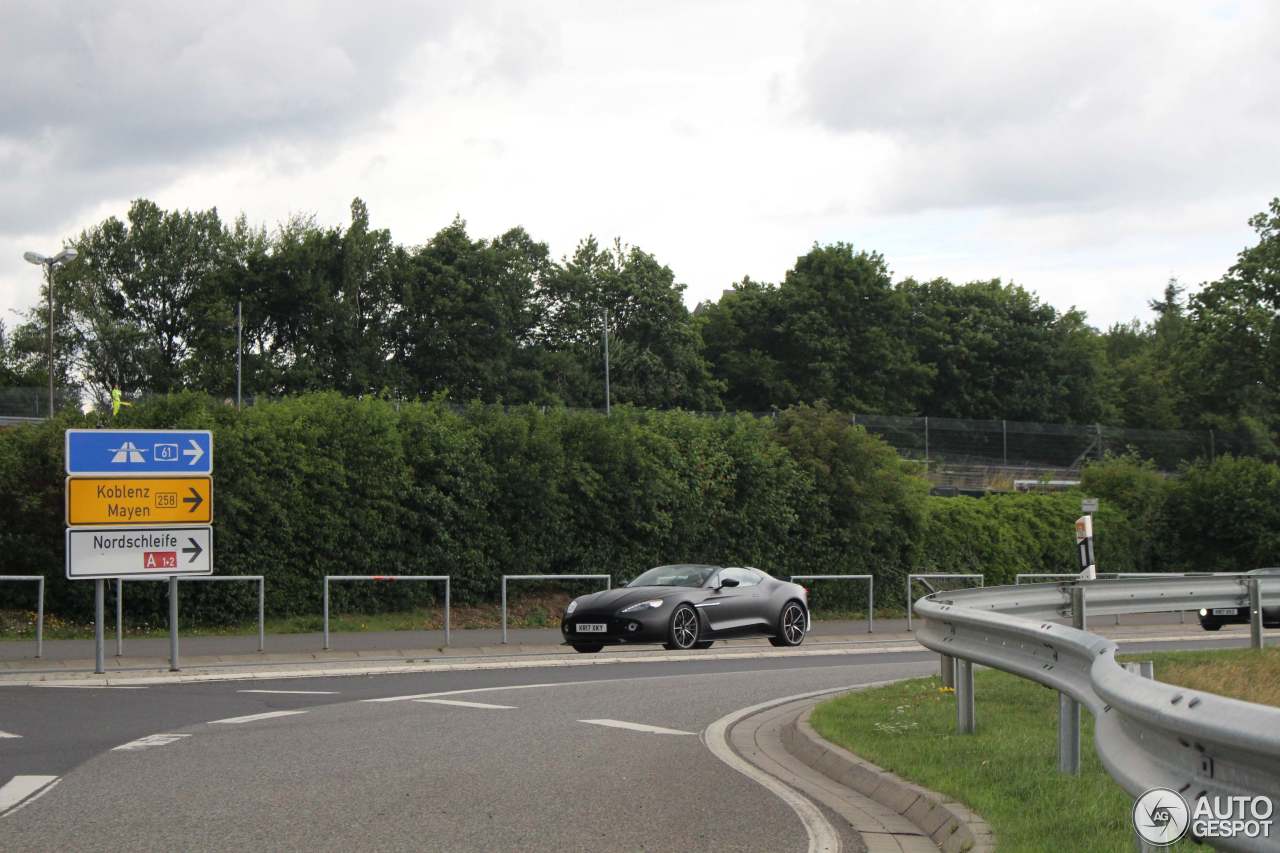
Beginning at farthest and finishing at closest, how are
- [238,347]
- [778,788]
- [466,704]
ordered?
[238,347] < [466,704] < [778,788]

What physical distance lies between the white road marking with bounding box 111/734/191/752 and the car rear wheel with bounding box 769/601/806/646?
1359 centimetres

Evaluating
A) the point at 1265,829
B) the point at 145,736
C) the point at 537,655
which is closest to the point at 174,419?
the point at 537,655

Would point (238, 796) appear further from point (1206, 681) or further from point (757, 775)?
point (1206, 681)

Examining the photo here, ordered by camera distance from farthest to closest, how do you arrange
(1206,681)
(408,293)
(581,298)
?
(581,298) < (408,293) < (1206,681)

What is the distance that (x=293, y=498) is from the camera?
2661 centimetres

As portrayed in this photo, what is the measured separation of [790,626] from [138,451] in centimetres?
1024

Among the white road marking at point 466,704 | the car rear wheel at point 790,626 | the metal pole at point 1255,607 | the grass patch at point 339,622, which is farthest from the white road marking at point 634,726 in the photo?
the grass patch at point 339,622

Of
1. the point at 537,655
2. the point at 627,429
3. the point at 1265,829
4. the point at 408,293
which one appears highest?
the point at 408,293

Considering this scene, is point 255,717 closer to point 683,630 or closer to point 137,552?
point 137,552

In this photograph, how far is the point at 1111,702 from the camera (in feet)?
17.1

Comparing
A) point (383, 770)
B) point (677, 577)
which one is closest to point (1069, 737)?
point (383, 770)

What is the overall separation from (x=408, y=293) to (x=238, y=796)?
2680 inches

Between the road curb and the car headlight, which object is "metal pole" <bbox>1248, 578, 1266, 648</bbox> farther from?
the road curb

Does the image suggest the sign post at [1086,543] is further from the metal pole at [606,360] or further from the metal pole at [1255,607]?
the metal pole at [606,360]
